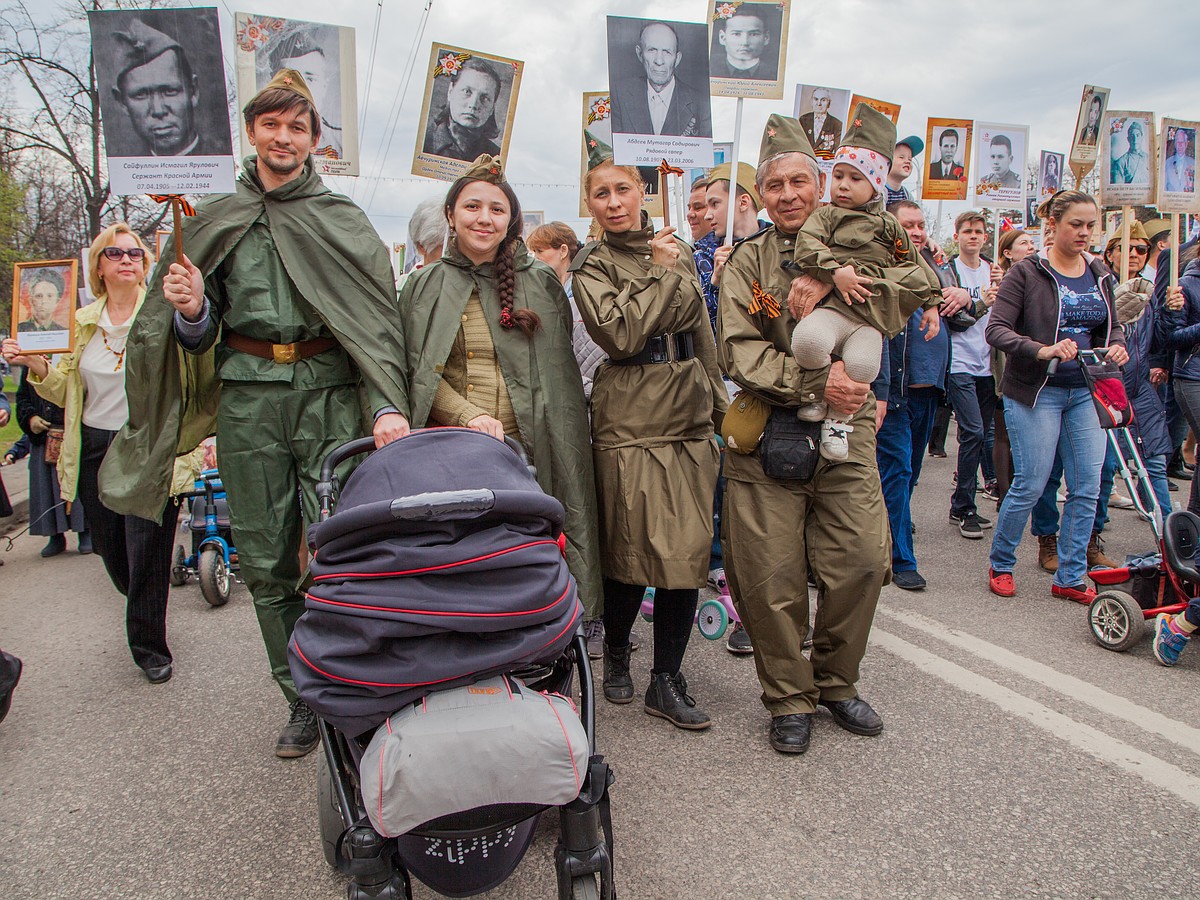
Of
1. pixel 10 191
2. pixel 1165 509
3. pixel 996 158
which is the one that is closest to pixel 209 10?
pixel 1165 509

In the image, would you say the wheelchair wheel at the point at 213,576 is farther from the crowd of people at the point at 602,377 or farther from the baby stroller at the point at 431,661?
the baby stroller at the point at 431,661

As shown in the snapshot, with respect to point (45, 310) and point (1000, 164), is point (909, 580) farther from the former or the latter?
point (45, 310)

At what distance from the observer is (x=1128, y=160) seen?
21.6 ft

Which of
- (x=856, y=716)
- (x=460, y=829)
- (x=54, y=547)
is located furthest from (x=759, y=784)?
(x=54, y=547)

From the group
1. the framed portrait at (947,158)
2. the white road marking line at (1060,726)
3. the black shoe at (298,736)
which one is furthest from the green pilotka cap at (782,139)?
the framed portrait at (947,158)

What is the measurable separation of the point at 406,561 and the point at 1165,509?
539 cm

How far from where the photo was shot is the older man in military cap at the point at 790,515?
313 centimetres

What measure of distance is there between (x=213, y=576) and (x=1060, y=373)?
5.24 metres

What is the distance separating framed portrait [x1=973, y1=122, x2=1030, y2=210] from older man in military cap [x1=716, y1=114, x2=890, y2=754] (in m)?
5.70

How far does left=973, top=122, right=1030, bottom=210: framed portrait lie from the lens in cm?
804

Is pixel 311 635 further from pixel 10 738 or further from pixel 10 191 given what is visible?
pixel 10 191

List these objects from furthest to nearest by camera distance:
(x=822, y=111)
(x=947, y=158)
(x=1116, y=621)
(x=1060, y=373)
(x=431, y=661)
Answer: (x=947, y=158) < (x=822, y=111) < (x=1060, y=373) < (x=1116, y=621) < (x=431, y=661)

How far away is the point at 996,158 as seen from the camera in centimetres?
811

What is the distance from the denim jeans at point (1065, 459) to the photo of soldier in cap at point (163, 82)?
4381 millimetres
